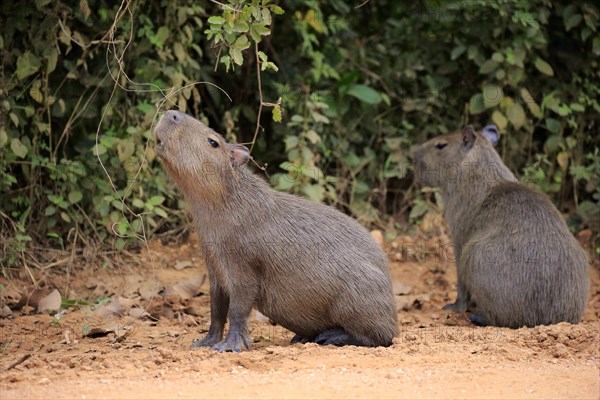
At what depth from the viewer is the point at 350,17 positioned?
1066 centimetres

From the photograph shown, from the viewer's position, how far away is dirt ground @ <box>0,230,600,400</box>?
15.3 ft

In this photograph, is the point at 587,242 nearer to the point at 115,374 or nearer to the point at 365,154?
the point at 365,154

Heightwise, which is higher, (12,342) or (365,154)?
(365,154)

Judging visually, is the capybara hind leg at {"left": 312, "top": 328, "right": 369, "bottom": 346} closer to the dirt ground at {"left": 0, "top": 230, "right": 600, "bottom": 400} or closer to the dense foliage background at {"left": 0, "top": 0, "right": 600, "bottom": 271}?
the dirt ground at {"left": 0, "top": 230, "right": 600, "bottom": 400}

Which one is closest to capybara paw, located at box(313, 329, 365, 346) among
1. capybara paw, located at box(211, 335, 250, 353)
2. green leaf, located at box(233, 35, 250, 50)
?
capybara paw, located at box(211, 335, 250, 353)

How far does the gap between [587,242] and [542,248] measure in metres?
2.69

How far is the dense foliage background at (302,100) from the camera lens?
8.26 meters

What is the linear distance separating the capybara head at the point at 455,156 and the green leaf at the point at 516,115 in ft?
3.56

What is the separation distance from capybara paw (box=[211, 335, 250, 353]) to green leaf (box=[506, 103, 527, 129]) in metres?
5.18

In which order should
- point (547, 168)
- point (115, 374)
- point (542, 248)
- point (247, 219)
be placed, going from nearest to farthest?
point (115, 374)
point (247, 219)
point (542, 248)
point (547, 168)

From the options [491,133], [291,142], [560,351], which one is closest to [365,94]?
[291,142]

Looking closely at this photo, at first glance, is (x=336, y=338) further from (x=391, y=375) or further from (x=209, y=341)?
(x=391, y=375)

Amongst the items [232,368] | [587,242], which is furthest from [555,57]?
[232,368]

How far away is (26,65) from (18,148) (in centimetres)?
75
